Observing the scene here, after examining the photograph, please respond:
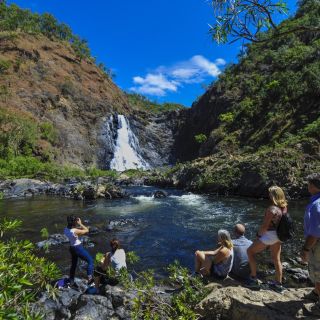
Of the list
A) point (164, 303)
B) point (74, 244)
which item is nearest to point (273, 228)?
point (164, 303)

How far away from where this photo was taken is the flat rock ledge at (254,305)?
6.41 metres

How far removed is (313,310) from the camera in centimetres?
626

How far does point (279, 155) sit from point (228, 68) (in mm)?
49562

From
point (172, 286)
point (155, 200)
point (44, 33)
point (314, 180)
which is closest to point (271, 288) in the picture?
point (314, 180)

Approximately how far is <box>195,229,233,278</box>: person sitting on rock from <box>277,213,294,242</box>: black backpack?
1.71 m

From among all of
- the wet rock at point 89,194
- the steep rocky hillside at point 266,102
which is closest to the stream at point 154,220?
the wet rock at point 89,194

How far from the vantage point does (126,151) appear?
240 ft

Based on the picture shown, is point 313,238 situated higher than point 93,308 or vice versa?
point 313,238

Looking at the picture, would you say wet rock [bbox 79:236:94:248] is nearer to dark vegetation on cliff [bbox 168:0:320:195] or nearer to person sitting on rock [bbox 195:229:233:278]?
person sitting on rock [bbox 195:229:233:278]

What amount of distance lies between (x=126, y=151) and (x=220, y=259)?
64.7 metres

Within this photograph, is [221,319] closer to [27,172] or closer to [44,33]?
[27,172]

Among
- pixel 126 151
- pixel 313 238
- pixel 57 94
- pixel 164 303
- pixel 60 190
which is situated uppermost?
pixel 57 94

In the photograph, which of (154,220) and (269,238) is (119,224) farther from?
(269,238)

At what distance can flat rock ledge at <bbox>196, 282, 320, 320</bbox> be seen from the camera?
6406mm
